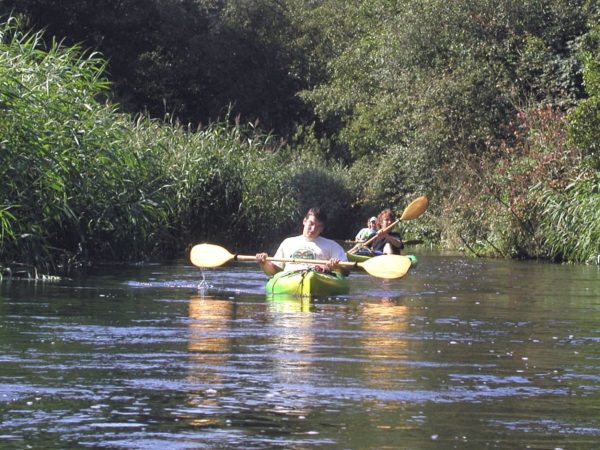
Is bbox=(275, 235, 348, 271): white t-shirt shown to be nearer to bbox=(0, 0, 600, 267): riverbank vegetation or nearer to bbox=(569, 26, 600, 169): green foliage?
bbox=(0, 0, 600, 267): riverbank vegetation

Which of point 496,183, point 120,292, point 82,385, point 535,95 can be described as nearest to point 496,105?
point 535,95

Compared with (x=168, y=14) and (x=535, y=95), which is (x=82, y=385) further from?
(x=168, y=14)

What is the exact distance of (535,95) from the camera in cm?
3062

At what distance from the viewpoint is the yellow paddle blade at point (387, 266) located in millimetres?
14805

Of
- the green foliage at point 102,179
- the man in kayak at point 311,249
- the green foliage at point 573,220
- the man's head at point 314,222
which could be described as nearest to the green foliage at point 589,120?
the green foliage at point 573,220

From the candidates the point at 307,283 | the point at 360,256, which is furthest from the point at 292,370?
the point at 360,256

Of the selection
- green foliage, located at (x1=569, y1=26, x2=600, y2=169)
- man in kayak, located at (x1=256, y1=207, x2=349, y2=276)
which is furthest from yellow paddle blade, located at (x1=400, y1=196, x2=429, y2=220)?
green foliage, located at (x1=569, y1=26, x2=600, y2=169)

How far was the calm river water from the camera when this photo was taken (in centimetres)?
658

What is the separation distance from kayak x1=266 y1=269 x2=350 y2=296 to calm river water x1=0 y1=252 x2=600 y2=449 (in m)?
0.23

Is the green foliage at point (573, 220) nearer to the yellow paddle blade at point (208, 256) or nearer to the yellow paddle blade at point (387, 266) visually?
the yellow paddle blade at point (387, 266)

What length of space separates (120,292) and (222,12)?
34696mm

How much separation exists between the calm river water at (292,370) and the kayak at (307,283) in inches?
9.2

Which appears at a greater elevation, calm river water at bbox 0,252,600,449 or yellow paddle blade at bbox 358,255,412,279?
yellow paddle blade at bbox 358,255,412,279

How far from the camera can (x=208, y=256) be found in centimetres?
1602
